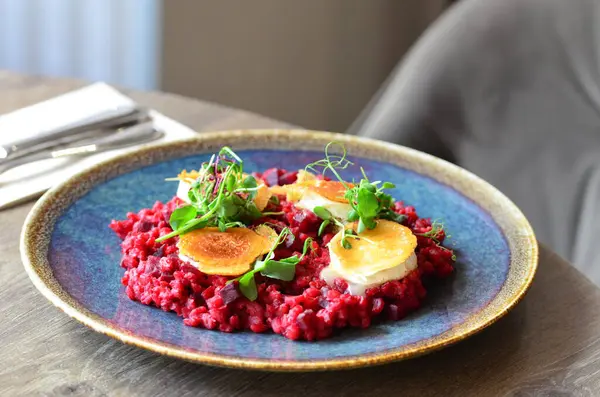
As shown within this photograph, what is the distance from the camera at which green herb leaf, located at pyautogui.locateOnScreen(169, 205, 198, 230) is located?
1146 mm

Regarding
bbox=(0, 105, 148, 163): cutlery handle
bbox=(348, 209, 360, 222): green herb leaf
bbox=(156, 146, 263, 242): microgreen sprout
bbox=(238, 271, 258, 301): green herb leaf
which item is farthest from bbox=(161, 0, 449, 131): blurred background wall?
bbox=(238, 271, 258, 301): green herb leaf

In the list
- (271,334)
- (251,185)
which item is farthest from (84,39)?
(271,334)

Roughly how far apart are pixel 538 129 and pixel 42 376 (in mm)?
1518

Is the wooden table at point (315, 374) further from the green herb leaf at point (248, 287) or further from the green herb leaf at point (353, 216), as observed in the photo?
the green herb leaf at point (353, 216)

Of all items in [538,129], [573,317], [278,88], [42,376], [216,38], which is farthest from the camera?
[278,88]

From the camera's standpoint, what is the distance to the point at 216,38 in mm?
3281

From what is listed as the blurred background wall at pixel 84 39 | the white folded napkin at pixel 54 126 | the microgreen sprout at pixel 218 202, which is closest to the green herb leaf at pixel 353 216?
the microgreen sprout at pixel 218 202

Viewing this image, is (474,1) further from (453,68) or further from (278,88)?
(278,88)

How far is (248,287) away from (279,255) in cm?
10

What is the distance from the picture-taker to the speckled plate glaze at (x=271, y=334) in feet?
3.19

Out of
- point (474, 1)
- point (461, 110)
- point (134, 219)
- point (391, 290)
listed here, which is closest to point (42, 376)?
point (134, 219)

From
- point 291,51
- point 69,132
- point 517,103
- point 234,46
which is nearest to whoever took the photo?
point 69,132

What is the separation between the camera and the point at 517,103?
86.4 inches

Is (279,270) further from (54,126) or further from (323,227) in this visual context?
(54,126)
